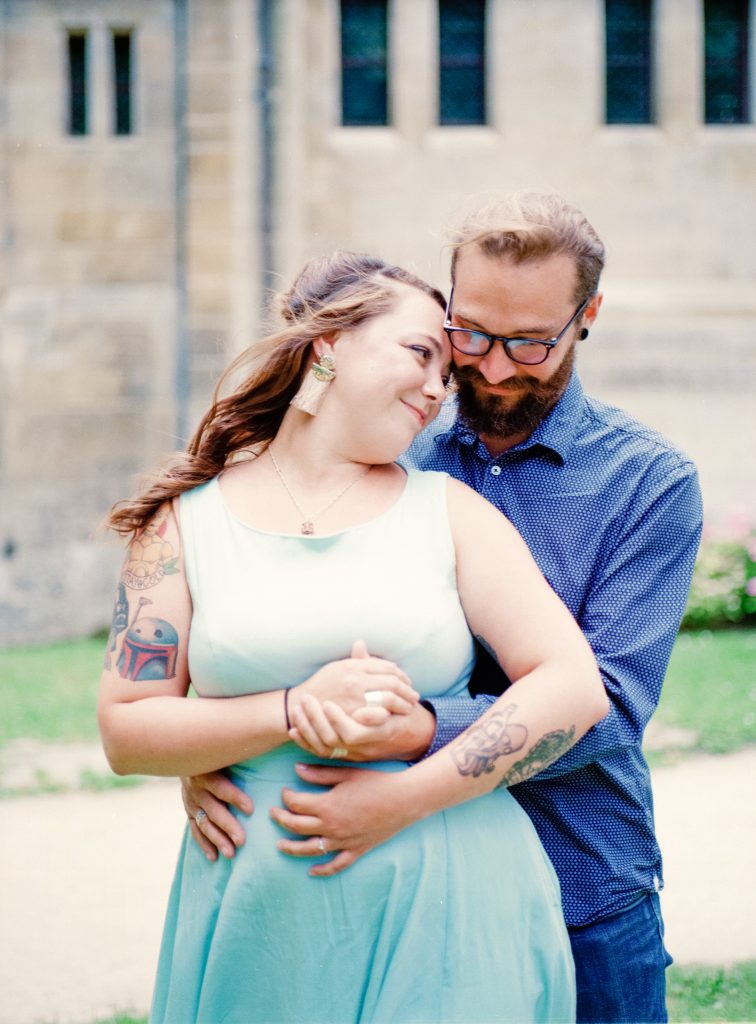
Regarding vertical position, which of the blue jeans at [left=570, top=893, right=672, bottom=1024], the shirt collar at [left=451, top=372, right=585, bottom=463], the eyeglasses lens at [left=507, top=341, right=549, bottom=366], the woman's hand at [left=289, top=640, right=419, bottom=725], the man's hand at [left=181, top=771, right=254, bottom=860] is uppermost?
the eyeglasses lens at [left=507, top=341, right=549, bottom=366]

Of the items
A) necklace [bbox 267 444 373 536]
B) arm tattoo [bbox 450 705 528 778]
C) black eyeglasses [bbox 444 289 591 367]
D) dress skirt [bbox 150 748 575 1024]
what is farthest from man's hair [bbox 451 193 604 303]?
dress skirt [bbox 150 748 575 1024]

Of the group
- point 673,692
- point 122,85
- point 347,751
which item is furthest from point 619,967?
point 122,85

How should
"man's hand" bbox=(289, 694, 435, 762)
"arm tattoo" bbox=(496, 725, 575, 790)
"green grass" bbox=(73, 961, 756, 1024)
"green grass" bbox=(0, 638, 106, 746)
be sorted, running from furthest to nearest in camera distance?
"green grass" bbox=(0, 638, 106, 746) → "green grass" bbox=(73, 961, 756, 1024) → "arm tattoo" bbox=(496, 725, 575, 790) → "man's hand" bbox=(289, 694, 435, 762)

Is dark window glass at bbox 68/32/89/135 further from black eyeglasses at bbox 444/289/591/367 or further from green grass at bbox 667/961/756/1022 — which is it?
black eyeglasses at bbox 444/289/591/367

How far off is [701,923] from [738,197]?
9.54m

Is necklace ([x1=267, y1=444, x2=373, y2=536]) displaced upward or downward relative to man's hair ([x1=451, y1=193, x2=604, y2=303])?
downward

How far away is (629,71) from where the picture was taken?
12.7 metres

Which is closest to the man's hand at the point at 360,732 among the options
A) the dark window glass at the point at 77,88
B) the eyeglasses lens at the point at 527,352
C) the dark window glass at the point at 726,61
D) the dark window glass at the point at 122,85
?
the eyeglasses lens at the point at 527,352

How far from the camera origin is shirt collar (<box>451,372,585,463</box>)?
2398 millimetres

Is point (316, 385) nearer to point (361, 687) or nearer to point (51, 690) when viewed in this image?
point (361, 687)

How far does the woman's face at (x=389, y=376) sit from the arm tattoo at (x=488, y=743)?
0.54 meters

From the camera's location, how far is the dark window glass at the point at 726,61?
1270 cm

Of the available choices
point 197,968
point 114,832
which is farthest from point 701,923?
point 197,968

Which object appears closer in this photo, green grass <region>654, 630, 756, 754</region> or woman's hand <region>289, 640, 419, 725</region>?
woman's hand <region>289, 640, 419, 725</region>
